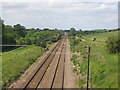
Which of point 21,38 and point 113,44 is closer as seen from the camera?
point 113,44

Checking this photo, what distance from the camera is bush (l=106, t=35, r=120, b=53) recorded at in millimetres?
17031

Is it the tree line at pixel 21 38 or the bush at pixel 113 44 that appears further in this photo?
the tree line at pixel 21 38

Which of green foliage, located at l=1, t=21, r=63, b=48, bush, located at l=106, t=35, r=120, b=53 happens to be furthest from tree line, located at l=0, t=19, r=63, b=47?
bush, located at l=106, t=35, r=120, b=53

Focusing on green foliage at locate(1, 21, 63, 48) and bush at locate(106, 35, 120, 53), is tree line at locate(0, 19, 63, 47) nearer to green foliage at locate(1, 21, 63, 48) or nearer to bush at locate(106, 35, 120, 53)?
green foliage at locate(1, 21, 63, 48)

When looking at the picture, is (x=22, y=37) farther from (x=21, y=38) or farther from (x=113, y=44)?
(x=113, y=44)

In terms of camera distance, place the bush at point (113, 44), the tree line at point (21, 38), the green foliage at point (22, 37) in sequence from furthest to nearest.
Result: 1. the tree line at point (21, 38)
2. the green foliage at point (22, 37)
3. the bush at point (113, 44)

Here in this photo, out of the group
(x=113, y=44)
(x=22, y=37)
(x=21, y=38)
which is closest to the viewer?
(x=113, y=44)

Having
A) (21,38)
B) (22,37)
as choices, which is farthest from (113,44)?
(22,37)

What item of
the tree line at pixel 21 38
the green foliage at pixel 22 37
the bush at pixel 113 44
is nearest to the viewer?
the bush at pixel 113 44

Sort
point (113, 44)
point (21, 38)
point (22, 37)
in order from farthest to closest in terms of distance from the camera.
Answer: point (22, 37) < point (21, 38) < point (113, 44)

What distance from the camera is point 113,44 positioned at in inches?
678

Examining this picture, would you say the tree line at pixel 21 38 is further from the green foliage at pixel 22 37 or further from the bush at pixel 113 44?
the bush at pixel 113 44

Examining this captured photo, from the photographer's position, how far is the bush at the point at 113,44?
17.0 m

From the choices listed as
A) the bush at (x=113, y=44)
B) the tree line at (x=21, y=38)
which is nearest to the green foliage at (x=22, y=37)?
the tree line at (x=21, y=38)
